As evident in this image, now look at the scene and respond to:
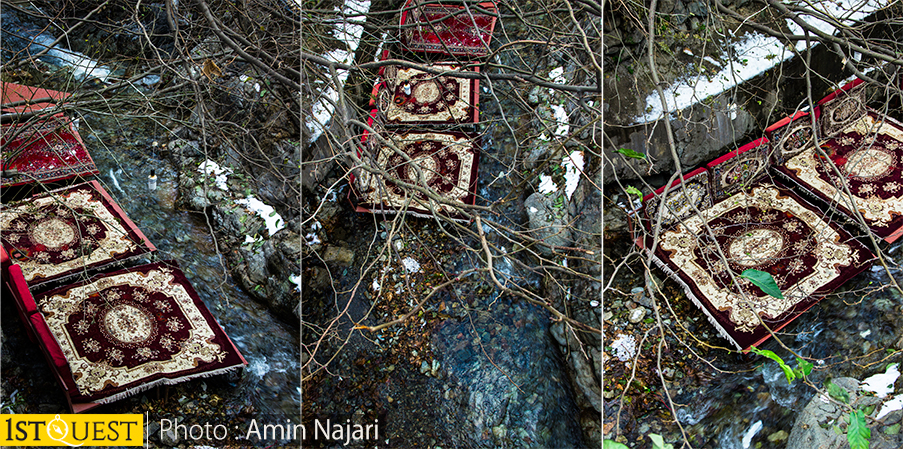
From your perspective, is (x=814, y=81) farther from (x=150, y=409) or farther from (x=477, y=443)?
(x=150, y=409)

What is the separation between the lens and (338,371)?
1.35 metres

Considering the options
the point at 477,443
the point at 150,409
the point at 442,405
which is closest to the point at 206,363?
the point at 150,409

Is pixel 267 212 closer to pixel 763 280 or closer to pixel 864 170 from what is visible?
pixel 763 280

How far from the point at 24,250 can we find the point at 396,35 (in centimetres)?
117

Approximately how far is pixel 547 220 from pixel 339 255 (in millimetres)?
573

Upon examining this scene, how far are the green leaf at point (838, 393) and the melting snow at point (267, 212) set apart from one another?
5.13 feet

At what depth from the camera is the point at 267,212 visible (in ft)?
4.76

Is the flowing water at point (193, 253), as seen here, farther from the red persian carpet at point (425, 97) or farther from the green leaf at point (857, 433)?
the green leaf at point (857, 433)

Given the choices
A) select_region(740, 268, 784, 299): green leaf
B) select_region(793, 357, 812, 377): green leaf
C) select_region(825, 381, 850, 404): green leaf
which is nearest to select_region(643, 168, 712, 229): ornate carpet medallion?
select_region(740, 268, 784, 299): green leaf

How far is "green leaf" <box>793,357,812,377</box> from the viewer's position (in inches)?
49.9

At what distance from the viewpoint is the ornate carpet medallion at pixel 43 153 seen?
140 centimetres

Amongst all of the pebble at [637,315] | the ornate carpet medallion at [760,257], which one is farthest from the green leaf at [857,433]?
the pebble at [637,315]

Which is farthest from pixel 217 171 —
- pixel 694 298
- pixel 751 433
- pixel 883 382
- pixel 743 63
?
pixel 883 382

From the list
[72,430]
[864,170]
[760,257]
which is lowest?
[72,430]
